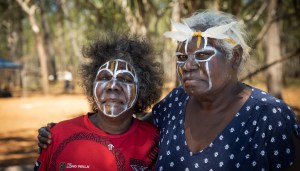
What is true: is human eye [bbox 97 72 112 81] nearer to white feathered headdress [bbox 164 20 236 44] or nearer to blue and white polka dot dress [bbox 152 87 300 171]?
white feathered headdress [bbox 164 20 236 44]

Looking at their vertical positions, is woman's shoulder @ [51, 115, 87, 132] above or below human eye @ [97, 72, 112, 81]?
below

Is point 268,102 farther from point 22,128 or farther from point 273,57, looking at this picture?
point 22,128

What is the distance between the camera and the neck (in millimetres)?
2629

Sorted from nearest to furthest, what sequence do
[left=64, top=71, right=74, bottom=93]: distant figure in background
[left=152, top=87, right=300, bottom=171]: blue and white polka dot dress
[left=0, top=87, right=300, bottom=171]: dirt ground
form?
[left=152, top=87, right=300, bottom=171]: blue and white polka dot dress
[left=0, top=87, right=300, bottom=171]: dirt ground
[left=64, top=71, right=74, bottom=93]: distant figure in background

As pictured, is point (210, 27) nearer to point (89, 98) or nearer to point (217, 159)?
point (217, 159)

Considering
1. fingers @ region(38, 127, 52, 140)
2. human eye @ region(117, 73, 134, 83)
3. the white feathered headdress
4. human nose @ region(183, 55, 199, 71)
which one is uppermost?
the white feathered headdress

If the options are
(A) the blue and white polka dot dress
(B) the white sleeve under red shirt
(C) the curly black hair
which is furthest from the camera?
(C) the curly black hair

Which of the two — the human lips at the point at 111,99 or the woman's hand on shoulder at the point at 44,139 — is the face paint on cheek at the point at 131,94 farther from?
the woman's hand on shoulder at the point at 44,139

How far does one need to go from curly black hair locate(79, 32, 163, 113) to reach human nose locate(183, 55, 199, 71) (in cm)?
67

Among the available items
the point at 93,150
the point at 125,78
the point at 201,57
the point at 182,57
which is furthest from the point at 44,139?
the point at 201,57

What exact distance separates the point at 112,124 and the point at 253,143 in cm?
100

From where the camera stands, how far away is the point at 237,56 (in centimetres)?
230

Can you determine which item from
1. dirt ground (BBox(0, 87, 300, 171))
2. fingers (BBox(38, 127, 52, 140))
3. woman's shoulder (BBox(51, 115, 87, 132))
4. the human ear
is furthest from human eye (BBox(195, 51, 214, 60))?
dirt ground (BBox(0, 87, 300, 171))

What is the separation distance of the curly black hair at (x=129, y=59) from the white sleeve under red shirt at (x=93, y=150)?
1.35ft
